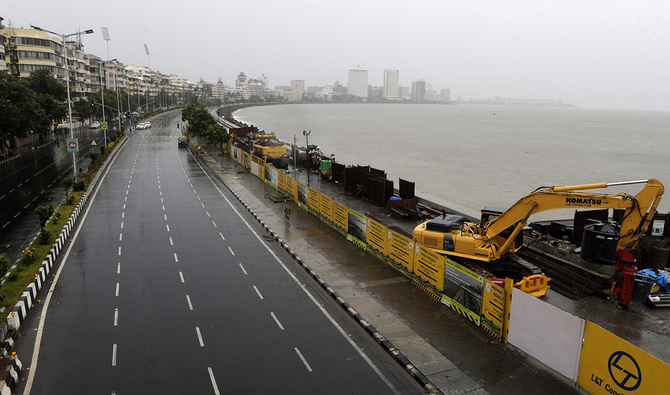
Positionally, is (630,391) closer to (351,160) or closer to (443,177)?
(443,177)

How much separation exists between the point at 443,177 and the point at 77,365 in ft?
195

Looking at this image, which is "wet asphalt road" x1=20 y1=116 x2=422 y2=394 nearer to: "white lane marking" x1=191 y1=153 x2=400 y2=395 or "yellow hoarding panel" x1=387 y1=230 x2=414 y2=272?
"white lane marking" x1=191 y1=153 x2=400 y2=395

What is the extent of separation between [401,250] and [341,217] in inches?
293

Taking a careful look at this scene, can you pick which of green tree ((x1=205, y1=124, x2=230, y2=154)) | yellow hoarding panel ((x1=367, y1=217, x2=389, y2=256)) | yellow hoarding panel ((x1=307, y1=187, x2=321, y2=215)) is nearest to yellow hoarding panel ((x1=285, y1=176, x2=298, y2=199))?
yellow hoarding panel ((x1=307, y1=187, x2=321, y2=215))

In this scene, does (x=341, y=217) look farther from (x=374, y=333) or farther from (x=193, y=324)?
(x=193, y=324)

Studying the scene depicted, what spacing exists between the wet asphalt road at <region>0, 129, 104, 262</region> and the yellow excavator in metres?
22.4

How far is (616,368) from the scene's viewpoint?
39.3 ft

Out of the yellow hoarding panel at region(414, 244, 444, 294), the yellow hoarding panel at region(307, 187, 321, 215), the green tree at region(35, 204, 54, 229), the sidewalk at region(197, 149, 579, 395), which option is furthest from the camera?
the yellow hoarding panel at region(307, 187, 321, 215)

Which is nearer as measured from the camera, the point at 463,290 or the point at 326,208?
the point at 463,290

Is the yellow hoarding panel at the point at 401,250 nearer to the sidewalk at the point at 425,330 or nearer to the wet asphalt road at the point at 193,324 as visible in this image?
the sidewalk at the point at 425,330

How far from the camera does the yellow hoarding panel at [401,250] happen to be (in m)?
21.0

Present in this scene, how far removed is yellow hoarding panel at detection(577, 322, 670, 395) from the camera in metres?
11.0

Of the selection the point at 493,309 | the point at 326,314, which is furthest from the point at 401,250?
the point at 493,309

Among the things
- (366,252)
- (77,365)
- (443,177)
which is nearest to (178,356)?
(77,365)
